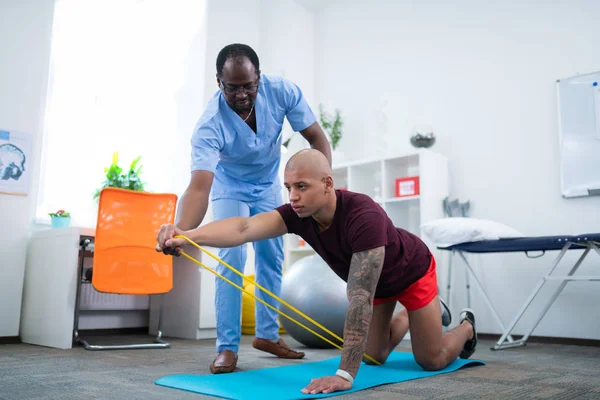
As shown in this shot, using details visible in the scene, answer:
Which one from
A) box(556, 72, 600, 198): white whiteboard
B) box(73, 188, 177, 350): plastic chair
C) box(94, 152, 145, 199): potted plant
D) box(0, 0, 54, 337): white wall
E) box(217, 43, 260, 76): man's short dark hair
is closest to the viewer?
box(217, 43, 260, 76): man's short dark hair

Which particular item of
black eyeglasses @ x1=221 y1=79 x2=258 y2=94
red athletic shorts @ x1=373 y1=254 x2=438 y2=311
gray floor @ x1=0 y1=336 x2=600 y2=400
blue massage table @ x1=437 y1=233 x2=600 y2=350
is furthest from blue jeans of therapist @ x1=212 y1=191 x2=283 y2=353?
blue massage table @ x1=437 y1=233 x2=600 y2=350

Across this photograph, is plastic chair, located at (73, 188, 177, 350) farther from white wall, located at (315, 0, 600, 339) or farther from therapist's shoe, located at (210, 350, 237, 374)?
white wall, located at (315, 0, 600, 339)

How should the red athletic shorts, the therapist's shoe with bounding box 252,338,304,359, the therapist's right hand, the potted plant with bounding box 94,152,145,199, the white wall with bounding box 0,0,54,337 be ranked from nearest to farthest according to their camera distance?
1. the therapist's right hand
2. the red athletic shorts
3. the therapist's shoe with bounding box 252,338,304,359
4. the white wall with bounding box 0,0,54,337
5. the potted plant with bounding box 94,152,145,199

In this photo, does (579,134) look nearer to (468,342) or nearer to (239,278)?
(468,342)

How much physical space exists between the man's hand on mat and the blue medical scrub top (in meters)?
0.93

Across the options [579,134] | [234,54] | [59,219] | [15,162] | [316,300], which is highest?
[579,134]

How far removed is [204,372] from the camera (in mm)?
2281

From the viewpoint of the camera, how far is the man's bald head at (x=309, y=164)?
1.78 m

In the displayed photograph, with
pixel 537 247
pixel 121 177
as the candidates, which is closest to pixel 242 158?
pixel 537 247

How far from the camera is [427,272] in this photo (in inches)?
86.3

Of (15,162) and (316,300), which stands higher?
(15,162)

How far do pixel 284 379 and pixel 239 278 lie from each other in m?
0.65

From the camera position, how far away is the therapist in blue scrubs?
2078 millimetres

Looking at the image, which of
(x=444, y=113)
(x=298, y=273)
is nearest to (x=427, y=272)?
(x=298, y=273)
